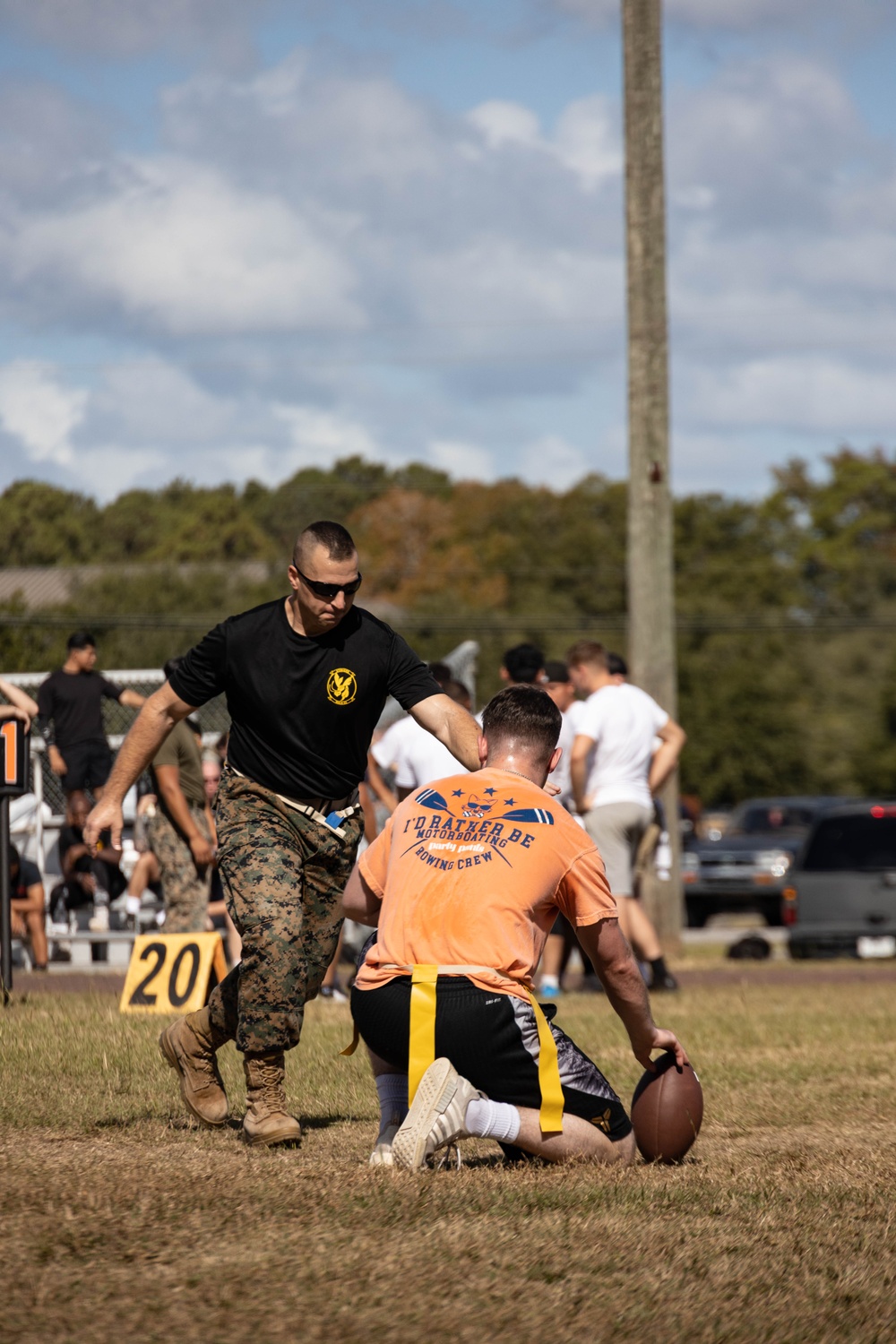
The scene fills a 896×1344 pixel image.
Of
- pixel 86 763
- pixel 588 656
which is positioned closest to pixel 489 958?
pixel 588 656

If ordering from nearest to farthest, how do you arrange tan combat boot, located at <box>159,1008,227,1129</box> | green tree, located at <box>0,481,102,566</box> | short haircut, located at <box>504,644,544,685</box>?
tan combat boot, located at <box>159,1008,227,1129</box>
short haircut, located at <box>504,644,544,685</box>
green tree, located at <box>0,481,102,566</box>

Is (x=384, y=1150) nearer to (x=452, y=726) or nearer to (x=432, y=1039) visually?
(x=432, y=1039)

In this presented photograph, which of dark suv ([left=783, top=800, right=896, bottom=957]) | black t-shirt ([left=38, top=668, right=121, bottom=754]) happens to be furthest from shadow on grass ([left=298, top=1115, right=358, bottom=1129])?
dark suv ([left=783, top=800, right=896, bottom=957])

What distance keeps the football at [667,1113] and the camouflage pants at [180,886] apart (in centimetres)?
574

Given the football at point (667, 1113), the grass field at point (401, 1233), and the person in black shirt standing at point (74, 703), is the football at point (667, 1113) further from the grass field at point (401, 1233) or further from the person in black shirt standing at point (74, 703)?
the person in black shirt standing at point (74, 703)

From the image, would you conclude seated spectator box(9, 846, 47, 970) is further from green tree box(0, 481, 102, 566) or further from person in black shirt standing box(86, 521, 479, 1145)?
person in black shirt standing box(86, 521, 479, 1145)

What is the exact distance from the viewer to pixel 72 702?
45.5 ft

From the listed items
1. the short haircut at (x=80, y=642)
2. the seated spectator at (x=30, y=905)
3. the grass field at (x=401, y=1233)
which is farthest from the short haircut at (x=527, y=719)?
the short haircut at (x=80, y=642)

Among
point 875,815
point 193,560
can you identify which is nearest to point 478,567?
point 193,560

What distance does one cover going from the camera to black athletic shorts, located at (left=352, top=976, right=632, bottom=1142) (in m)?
4.93

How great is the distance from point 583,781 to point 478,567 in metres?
54.9

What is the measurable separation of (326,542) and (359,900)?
115 cm

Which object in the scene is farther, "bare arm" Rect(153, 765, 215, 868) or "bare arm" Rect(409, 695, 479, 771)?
"bare arm" Rect(153, 765, 215, 868)

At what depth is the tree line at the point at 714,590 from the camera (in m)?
57.3
